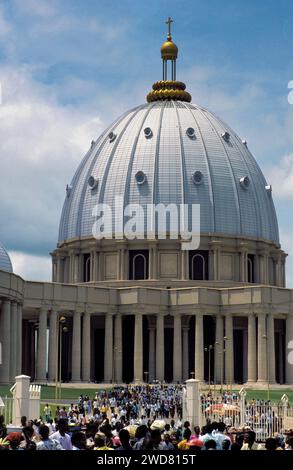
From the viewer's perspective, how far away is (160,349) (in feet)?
349

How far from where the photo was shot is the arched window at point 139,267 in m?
115

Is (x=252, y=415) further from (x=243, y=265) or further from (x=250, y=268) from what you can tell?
(x=250, y=268)

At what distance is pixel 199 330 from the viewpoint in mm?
105750

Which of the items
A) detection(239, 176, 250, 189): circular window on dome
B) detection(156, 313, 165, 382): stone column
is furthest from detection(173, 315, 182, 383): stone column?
detection(239, 176, 250, 189): circular window on dome

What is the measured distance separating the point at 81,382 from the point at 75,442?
273 ft

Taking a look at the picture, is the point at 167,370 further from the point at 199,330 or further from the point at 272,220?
the point at 272,220

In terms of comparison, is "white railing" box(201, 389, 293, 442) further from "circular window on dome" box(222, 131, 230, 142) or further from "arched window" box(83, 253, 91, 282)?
"circular window on dome" box(222, 131, 230, 142)

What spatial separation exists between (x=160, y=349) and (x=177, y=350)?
5.28 feet

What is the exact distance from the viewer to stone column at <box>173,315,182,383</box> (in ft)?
346

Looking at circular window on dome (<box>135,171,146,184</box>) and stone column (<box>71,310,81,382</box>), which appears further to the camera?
circular window on dome (<box>135,171,146,184</box>)

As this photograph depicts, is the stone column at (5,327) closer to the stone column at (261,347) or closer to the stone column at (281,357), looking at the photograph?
the stone column at (261,347)

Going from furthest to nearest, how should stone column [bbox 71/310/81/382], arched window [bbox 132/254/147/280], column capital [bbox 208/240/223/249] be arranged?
column capital [bbox 208/240/223/249], arched window [bbox 132/254/147/280], stone column [bbox 71/310/81/382]

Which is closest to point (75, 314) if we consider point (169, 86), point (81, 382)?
point (81, 382)

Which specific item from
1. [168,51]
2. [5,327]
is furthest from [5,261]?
[168,51]
